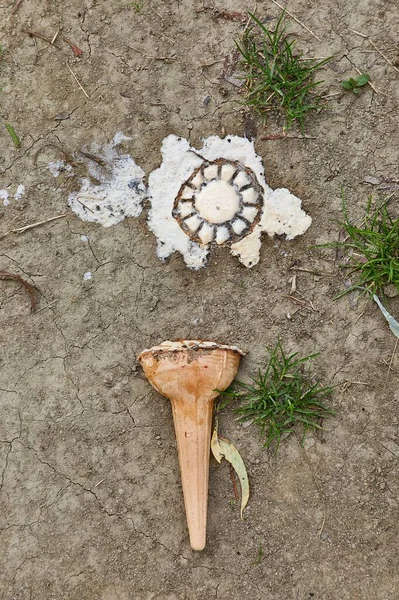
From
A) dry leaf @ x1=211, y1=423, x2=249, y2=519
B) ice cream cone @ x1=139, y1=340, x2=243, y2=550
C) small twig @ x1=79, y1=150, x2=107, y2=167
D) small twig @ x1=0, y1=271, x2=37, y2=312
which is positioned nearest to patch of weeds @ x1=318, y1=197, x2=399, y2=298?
ice cream cone @ x1=139, y1=340, x2=243, y2=550

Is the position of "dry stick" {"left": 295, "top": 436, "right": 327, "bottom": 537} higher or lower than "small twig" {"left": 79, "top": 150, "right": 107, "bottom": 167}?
lower

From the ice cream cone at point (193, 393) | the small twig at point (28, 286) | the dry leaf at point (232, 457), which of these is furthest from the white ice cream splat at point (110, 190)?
the dry leaf at point (232, 457)

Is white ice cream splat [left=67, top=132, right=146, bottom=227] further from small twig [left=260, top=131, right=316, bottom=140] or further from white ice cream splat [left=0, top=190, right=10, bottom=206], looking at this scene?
small twig [left=260, top=131, right=316, bottom=140]

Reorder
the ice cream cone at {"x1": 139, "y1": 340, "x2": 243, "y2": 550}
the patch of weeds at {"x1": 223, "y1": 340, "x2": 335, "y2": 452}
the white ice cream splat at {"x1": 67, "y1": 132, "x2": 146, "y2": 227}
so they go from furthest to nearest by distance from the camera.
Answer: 1. the white ice cream splat at {"x1": 67, "y1": 132, "x2": 146, "y2": 227}
2. the patch of weeds at {"x1": 223, "y1": 340, "x2": 335, "y2": 452}
3. the ice cream cone at {"x1": 139, "y1": 340, "x2": 243, "y2": 550}

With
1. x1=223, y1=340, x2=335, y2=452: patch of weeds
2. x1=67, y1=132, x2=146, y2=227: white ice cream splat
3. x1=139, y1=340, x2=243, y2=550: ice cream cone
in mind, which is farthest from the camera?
x1=67, y1=132, x2=146, y2=227: white ice cream splat

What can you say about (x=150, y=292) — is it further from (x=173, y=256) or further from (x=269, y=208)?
(x=269, y=208)

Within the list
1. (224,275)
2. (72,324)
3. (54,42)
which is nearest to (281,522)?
(224,275)
